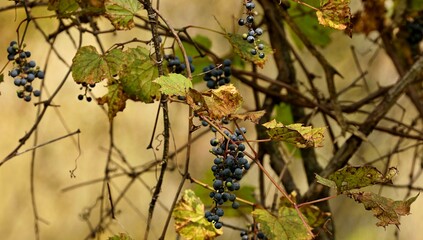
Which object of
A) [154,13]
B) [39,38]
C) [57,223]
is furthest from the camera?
[57,223]

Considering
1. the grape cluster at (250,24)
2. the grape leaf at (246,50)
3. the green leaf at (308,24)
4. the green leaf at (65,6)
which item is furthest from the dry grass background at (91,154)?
the grape cluster at (250,24)

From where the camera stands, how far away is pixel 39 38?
9.18 feet

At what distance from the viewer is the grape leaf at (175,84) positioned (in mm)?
924

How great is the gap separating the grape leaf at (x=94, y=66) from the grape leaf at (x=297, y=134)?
0.28m

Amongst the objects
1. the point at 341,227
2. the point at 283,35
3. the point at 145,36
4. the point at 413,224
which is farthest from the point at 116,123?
the point at 283,35

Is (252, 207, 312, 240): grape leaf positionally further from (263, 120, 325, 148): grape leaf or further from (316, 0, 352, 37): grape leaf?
(316, 0, 352, 37): grape leaf

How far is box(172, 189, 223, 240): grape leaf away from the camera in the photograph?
1.08 metres

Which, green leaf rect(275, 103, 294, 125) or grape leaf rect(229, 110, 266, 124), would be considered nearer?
grape leaf rect(229, 110, 266, 124)

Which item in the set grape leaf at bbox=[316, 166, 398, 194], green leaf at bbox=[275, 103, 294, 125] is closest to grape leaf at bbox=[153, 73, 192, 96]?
grape leaf at bbox=[316, 166, 398, 194]

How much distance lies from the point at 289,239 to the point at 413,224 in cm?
220

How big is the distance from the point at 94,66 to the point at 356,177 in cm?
42

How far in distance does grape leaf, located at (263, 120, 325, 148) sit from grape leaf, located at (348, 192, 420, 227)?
0.10 metres

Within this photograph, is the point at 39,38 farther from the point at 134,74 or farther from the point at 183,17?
the point at 134,74

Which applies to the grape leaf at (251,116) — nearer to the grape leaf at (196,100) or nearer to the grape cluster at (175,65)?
the grape leaf at (196,100)
